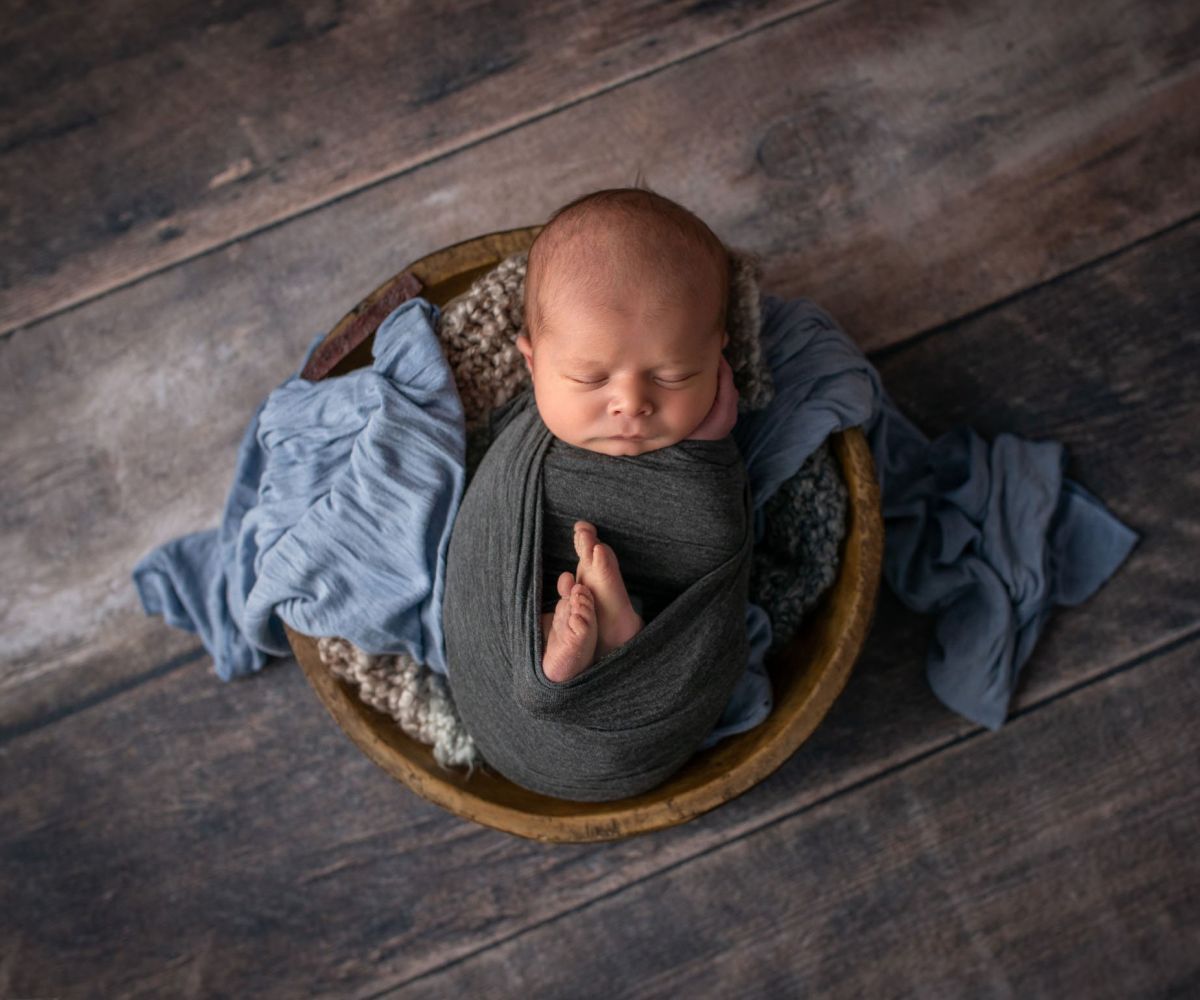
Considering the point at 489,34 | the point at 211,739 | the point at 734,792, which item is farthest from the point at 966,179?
the point at 211,739

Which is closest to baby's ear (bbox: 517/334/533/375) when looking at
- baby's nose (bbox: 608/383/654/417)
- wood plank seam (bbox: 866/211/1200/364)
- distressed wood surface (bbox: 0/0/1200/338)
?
baby's nose (bbox: 608/383/654/417)

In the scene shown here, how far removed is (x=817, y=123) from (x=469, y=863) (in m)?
0.98

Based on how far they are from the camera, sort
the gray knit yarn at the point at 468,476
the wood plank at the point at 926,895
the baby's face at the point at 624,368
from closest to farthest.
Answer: the baby's face at the point at 624,368 < the gray knit yarn at the point at 468,476 < the wood plank at the point at 926,895

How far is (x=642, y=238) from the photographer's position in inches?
34.0

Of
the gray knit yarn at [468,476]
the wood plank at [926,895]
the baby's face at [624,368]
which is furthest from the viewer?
the wood plank at [926,895]

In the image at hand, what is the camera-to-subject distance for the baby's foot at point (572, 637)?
88cm

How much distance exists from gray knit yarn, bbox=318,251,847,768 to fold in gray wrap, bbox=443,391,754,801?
65 millimetres

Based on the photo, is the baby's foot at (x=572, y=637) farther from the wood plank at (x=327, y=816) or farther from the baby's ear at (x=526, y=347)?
the wood plank at (x=327, y=816)

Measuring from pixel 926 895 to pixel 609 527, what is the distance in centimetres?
61

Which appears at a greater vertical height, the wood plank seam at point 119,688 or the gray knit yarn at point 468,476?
the gray knit yarn at point 468,476

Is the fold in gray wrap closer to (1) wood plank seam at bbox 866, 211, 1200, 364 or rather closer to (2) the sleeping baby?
(2) the sleeping baby

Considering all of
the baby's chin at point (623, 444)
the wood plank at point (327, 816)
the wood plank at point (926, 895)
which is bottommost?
the wood plank at point (926, 895)

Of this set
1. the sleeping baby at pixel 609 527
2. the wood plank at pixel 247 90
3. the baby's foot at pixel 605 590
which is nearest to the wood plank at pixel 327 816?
the sleeping baby at pixel 609 527

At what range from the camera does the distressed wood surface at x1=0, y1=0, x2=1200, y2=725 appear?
124cm
